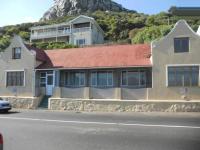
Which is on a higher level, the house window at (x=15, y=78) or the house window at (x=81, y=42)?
the house window at (x=81, y=42)

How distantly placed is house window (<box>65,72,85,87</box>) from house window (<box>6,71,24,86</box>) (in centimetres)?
444

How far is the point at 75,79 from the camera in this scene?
31359 mm

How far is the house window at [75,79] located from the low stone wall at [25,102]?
123 inches

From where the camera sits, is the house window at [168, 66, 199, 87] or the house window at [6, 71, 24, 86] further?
the house window at [6, 71, 24, 86]

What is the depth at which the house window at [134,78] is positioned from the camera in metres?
28.9

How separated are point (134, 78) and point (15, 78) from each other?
11.8 metres

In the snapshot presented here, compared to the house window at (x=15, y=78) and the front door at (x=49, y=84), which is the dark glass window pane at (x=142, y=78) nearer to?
the front door at (x=49, y=84)

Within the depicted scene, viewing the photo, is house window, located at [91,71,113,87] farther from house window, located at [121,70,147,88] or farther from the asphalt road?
the asphalt road

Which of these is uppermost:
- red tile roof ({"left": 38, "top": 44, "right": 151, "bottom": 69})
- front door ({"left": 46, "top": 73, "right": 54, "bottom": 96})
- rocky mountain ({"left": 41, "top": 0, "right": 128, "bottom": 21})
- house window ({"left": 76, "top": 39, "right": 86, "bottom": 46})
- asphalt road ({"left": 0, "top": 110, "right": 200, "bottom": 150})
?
rocky mountain ({"left": 41, "top": 0, "right": 128, "bottom": 21})

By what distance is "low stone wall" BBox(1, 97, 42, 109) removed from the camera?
99.6 ft

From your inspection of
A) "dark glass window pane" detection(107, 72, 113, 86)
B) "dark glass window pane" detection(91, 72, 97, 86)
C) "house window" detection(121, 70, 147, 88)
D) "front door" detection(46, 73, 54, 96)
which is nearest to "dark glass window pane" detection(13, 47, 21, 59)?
"front door" detection(46, 73, 54, 96)

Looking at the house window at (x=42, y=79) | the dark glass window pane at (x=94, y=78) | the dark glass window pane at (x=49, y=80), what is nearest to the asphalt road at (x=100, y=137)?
the dark glass window pane at (x=94, y=78)

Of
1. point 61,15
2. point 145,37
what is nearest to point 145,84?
point 145,37

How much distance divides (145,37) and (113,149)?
4512 cm
